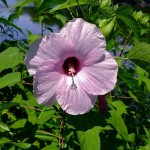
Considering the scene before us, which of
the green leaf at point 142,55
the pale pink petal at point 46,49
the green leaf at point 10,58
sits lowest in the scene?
the green leaf at point 10,58

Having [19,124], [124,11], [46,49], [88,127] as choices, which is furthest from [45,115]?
[124,11]

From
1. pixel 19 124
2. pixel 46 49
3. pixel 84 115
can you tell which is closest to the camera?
pixel 46 49

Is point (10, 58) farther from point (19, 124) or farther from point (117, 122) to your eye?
point (117, 122)

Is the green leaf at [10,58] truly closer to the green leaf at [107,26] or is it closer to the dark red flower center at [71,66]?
the dark red flower center at [71,66]

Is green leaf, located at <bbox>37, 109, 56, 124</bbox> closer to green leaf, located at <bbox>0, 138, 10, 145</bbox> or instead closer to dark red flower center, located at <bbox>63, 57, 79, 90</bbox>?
green leaf, located at <bbox>0, 138, 10, 145</bbox>

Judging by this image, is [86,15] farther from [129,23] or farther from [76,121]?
[76,121]

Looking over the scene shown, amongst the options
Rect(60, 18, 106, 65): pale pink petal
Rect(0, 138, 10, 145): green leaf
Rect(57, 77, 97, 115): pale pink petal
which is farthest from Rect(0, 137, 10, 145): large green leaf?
Rect(60, 18, 106, 65): pale pink petal

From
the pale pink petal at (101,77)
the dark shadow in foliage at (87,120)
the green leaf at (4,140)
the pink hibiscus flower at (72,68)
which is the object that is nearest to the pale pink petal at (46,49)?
the pink hibiscus flower at (72,68)
